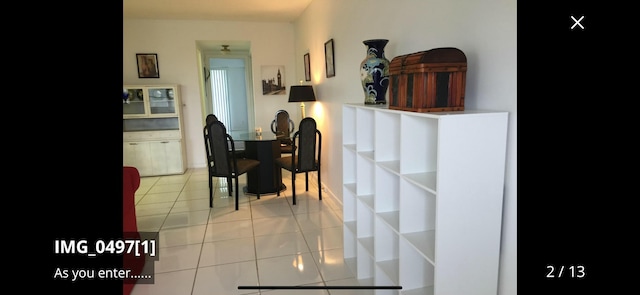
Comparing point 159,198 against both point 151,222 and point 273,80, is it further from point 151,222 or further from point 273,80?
point 273,80

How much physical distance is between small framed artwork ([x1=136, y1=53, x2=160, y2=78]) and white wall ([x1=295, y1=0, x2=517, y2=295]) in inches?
126

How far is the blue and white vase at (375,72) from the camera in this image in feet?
6.57

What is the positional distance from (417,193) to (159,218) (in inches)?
111

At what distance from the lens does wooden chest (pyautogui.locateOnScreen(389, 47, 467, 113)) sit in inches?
53.6

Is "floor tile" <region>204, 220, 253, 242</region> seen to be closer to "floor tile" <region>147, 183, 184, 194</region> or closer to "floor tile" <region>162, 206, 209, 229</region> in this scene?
"floor tile" <region>162, 206, 209, 229</region>

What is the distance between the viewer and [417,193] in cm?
165

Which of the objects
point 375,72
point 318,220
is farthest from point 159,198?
point 375,72

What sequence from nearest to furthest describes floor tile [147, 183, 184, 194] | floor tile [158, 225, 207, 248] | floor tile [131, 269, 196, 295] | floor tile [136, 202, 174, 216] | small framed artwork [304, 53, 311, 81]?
floor tile [131, 269, 196, 295] < floor tile [158, 225, 207, 248] < floor tile [136, 202, 174, 216] < floor tile [147, 183, 184, 194] < small framed artwork [304, 53, 311, 81]

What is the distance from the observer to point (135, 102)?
5.12 m

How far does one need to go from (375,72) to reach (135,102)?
4.39 m

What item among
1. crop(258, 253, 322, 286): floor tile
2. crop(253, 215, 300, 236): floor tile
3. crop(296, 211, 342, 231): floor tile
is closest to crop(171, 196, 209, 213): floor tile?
crop(253, 215, 300, 236): floor tile

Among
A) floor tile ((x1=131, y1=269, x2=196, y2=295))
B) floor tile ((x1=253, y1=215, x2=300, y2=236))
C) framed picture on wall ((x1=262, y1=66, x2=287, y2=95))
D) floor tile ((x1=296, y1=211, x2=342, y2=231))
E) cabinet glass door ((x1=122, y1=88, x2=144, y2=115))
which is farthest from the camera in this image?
framed picture on wall ((x1=262, y1=66, x2=287, y2=95))
